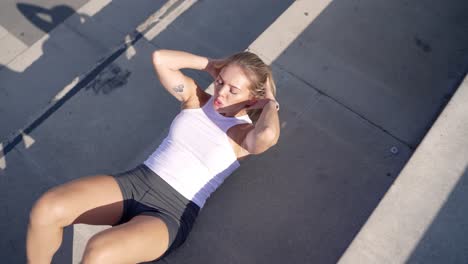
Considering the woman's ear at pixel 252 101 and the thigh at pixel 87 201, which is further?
the woman's ear at pixel 252 101

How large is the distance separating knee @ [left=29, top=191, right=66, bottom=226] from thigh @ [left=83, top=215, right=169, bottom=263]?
26 centimetres

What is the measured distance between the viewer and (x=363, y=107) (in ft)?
9.57

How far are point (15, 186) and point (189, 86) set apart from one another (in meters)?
2.06

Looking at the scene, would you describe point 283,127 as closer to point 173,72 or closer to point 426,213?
point 173,72

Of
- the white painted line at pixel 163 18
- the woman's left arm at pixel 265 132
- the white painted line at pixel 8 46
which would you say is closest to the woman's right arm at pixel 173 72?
the woman's left arm at pixel 265 132

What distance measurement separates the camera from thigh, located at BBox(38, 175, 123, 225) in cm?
210

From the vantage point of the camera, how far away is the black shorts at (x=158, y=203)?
230 cm

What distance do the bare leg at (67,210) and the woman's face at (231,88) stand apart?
88 cm

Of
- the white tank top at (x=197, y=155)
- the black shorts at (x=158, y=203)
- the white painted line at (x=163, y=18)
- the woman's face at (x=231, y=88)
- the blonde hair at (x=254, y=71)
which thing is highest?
the white painted line at (x=163, y=18)

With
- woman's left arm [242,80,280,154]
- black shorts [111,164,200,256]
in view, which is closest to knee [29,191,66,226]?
black shorts [111,164,200,256]

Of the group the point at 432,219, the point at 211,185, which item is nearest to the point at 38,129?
the point at 211,185

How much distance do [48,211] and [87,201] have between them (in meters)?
0.21

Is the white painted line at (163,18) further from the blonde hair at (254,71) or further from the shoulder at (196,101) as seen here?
the blonde hair at (254,71)

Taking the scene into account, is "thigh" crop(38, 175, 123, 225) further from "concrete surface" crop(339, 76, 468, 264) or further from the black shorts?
"concrete surface" crop(339, 76, 468, 264)
